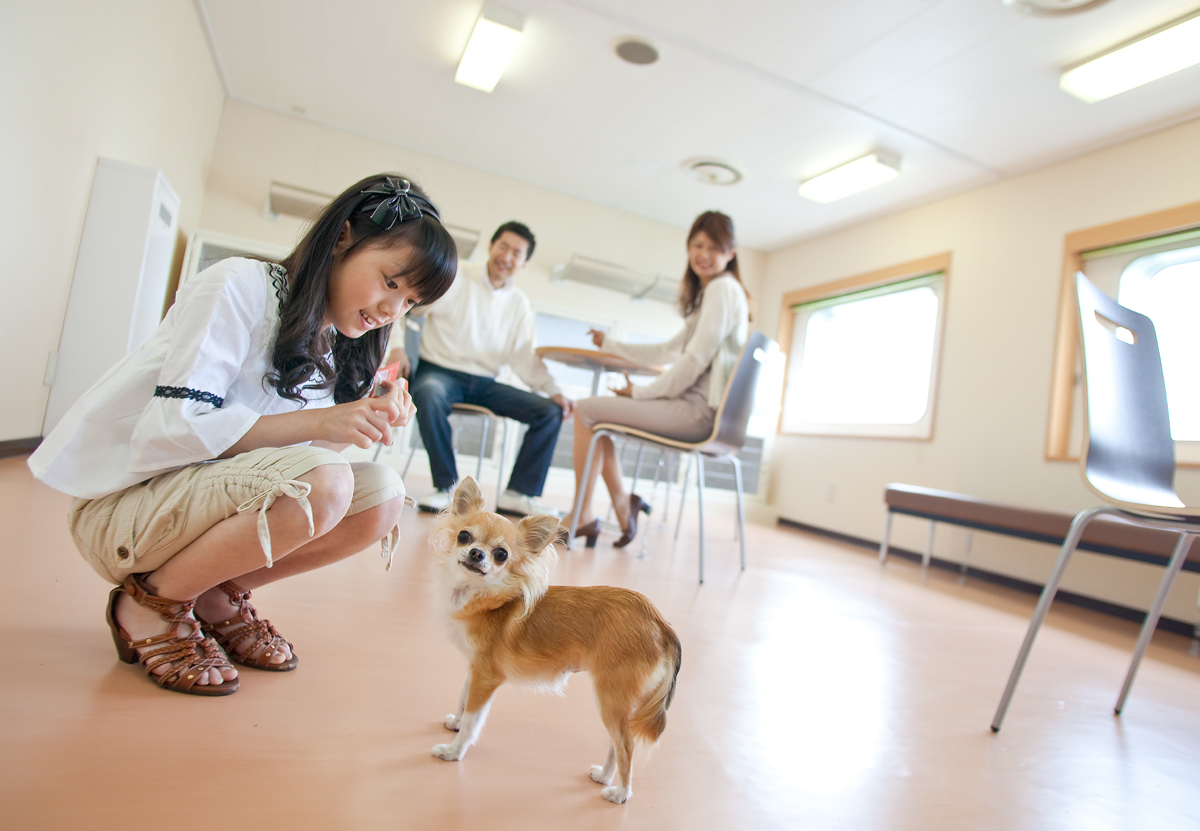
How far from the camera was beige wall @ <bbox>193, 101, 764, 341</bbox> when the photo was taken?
486cm

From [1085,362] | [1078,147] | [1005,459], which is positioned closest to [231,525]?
[1085,362]

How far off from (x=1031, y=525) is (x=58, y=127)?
4482mm

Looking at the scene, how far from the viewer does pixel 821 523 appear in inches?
217

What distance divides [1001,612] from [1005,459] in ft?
4.77

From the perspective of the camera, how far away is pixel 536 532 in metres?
0.89

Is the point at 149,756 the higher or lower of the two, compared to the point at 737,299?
lower

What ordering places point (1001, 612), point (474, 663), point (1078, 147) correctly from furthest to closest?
point (1078, 147), point (1001, 612), point (474, 663)

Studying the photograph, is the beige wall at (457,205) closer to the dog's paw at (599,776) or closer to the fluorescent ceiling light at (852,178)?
the fluorescent ceiling light at (852,178)

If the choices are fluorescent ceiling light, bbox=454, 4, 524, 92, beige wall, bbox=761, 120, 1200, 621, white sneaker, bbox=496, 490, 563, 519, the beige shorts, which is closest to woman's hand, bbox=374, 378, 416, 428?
the beige shorts

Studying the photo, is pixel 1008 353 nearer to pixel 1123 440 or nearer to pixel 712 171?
pixel 712 171

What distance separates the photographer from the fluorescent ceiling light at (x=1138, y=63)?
9.41 ft

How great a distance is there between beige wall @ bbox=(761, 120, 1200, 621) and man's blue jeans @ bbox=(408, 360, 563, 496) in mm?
2764

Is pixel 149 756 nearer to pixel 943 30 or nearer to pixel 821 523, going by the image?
pixel 943 30

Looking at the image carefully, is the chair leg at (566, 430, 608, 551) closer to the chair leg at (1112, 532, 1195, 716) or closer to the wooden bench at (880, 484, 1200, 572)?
the chair leg at (1112, 532, 1195, 716)
